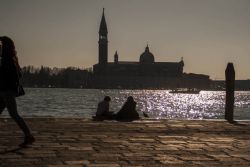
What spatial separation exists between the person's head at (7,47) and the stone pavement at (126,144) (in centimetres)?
130

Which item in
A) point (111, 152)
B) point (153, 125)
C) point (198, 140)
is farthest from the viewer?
point (153, 125)

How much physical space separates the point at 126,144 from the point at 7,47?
2301 millimetres

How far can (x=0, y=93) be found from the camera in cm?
816

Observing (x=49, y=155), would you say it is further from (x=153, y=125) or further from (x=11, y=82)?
(x=153, y=125)

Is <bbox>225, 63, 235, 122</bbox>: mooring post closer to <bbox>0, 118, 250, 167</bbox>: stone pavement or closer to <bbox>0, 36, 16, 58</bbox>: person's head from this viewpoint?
Answer: <bbox>0, 118, 250, 167</bbox>: stone pavement

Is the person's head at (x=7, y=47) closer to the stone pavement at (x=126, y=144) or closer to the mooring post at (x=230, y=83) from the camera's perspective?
the stone pavement at (x=126, y=144)

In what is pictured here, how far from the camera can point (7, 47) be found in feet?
26.7

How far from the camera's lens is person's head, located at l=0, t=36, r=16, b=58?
319 inches

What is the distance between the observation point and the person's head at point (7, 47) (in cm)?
809

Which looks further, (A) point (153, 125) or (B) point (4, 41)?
(A) point (153, 125)

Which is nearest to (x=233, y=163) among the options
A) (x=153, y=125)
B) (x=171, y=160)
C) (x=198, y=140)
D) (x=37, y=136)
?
(x=171, y=160)

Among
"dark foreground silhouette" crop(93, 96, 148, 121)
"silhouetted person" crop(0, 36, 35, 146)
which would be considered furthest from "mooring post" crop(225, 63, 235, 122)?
"silhouetted person" crop(0, 36, 35, 146)

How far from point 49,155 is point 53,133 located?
2335mm

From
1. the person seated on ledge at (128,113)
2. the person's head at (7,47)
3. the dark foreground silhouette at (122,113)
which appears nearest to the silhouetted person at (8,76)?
the person's head at (7,47)
